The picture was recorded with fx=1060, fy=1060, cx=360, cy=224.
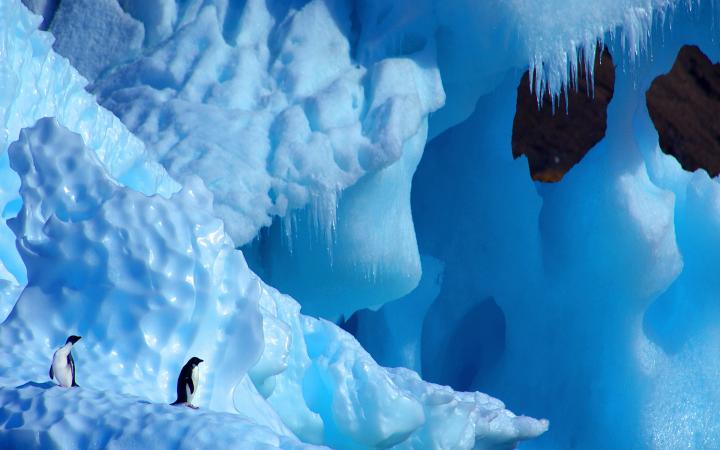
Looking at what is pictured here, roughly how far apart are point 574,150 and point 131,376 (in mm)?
6401

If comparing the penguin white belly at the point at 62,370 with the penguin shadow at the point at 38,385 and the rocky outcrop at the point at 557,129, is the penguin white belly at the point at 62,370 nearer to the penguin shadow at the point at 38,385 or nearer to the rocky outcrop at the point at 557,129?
the penguin shadow at the point at 38,385

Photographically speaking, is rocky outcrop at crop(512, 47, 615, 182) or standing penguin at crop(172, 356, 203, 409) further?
rocky outcrop at crop(512, 47, 615, 182)

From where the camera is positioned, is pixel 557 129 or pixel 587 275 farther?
pixel 557 129

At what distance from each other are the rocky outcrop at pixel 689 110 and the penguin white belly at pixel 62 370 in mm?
6887

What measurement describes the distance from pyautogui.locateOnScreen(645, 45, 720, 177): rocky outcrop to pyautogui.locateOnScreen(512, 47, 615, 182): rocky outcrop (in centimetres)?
44

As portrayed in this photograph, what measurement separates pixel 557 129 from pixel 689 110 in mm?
1083

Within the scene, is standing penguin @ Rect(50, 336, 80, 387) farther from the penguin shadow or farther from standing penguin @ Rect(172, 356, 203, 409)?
standing penguin @ Rect(172, 356, 203, 409)

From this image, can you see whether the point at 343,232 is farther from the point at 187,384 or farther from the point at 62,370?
the point at 62,370

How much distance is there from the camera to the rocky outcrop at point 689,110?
28.3 ft

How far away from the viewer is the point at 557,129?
891 cm

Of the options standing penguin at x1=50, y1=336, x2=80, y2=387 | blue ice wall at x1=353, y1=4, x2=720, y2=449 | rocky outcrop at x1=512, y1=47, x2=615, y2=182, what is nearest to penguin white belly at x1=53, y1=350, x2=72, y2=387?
standing penguin at x1=50, y1=336, x2=80, y2=387

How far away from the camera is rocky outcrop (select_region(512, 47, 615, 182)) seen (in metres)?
8.73

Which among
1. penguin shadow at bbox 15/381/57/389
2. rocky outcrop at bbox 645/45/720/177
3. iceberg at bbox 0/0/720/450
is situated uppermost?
penguin shadow at bbox 15/381/57/389

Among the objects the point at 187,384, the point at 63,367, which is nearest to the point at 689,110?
the point at 187,384
